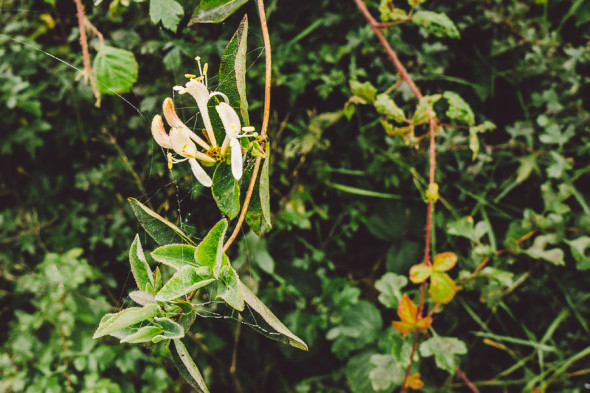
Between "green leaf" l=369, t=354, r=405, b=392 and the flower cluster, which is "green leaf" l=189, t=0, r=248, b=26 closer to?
the flower cluster

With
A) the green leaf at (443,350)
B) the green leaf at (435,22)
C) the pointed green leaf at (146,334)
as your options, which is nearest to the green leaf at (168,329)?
the pointed green leaf at (146,334)

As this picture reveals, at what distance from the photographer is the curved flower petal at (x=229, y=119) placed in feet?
1.44

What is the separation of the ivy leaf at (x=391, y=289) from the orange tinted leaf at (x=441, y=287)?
0.16m

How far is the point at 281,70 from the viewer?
3.97 ft

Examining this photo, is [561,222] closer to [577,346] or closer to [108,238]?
[577,346]

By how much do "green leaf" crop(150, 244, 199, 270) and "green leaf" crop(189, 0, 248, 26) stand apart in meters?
0.31

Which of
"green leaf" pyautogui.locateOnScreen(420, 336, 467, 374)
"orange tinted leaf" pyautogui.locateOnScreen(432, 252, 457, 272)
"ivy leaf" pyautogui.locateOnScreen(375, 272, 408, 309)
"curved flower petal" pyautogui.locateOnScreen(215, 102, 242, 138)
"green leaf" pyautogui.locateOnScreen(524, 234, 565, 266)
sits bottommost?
"green leaf" pyautogui.locateOnScreen(420, 336, 467, 374)

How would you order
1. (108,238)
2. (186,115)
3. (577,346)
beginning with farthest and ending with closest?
(108,238) < (577,346) < (186,115)

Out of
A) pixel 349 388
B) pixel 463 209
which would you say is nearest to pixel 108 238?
pixel 349 388

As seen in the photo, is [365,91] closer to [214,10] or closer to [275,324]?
[214,10]

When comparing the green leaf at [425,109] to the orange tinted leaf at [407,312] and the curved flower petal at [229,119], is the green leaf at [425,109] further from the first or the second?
the curved flower petal at [229,119]

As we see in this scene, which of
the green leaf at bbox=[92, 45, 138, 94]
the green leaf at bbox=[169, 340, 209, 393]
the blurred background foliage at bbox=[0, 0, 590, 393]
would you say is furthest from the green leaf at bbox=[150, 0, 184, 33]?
the green leaf at bbox=[169, 340, 209, 393]

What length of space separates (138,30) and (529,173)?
1.17 meters

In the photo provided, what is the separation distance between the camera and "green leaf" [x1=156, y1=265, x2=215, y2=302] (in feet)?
1.37
